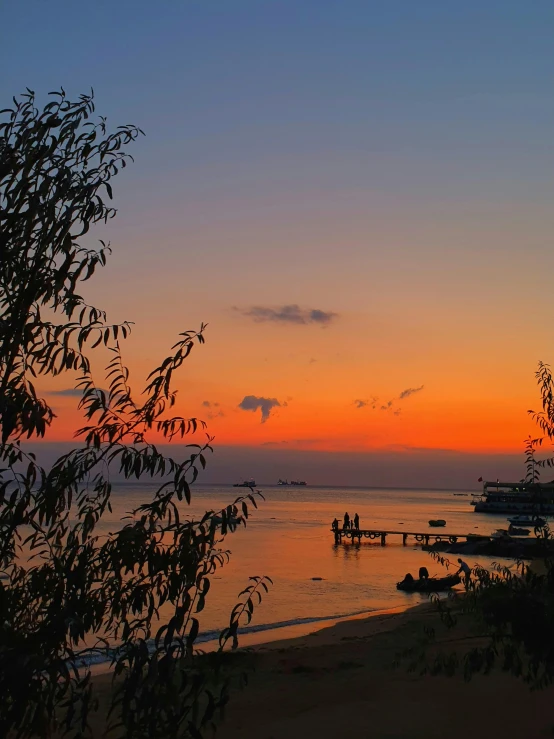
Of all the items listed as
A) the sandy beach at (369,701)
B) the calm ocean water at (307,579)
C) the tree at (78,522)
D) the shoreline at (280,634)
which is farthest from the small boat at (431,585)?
the tree at (78,522)

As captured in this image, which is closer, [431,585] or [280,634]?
[280,634]

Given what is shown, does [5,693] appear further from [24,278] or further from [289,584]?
[289,584]

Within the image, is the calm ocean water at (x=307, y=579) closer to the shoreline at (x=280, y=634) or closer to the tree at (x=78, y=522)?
the shoreline at (x=280, y=634)

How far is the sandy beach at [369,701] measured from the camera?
1054 centimetres

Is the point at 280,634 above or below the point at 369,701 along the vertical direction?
below

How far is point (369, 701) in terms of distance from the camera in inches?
509

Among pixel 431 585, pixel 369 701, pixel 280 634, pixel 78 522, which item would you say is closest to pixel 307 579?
pixel 431 585

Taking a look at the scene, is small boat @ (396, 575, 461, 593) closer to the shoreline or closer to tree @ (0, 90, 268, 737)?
the shoreline

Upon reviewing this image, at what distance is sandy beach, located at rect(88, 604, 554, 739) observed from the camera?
1054 cm

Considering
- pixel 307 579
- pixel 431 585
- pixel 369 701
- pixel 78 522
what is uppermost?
pixel 78 522

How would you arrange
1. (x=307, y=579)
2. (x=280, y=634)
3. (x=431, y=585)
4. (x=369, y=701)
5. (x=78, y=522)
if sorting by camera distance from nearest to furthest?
(x=78, y=522)
(x=369, y=701)
(x=280, y=634)
(x=431, y=585)
(x=307, y=579)

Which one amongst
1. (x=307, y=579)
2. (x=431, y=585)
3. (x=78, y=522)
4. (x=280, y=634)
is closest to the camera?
(x=78, y=522)

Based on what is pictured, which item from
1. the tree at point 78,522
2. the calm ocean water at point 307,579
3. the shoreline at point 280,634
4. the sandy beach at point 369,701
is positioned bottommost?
the calm ocean water at point 307,579

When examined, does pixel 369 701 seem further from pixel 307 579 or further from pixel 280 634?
pixel 307 579
